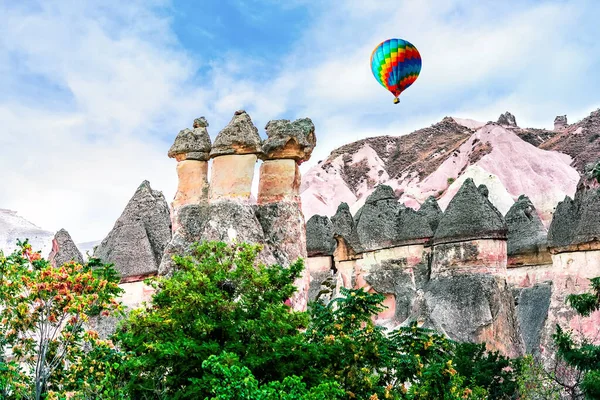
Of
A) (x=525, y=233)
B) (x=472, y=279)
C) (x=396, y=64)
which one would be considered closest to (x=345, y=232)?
(x=525, y=233)

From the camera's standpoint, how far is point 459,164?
44625 mm

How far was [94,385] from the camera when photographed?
277 inches

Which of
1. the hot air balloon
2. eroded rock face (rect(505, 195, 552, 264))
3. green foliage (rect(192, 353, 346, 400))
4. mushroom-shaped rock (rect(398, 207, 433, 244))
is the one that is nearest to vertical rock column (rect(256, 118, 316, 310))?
green foliage (rect(192, 353, 346, 400))

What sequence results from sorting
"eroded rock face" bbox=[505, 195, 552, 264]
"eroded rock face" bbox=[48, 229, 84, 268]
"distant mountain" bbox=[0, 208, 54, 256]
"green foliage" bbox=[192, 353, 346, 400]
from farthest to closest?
"distant mountain" bbox=[0, 208, 54, 256]
"eroded rock face" bbox=[505, 195, 552, 264]
"eroded rock face" bbox=[48, 229, 84, 268]
"green foliage" bbox=[192, 353, 346, 400]

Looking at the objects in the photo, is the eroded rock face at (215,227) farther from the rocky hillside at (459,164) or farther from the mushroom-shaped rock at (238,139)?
the rocky hillside at (459,164)

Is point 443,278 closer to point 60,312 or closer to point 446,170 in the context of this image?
point 60,312

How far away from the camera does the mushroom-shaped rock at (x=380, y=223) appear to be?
16.1 meters

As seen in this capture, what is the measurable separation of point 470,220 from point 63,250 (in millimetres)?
6371

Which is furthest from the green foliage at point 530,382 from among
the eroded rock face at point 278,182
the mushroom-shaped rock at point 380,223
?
the mushroom-shaped rock at point 380,223

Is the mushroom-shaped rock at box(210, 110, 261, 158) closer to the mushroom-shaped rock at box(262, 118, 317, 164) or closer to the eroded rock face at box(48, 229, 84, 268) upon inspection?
the mushroom-shaped rock at box(262, 118, 317, 164)

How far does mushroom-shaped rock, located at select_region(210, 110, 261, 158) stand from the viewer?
27.0 feet

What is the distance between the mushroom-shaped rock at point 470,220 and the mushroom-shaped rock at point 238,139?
18.4 feet

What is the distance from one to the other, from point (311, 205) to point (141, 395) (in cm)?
3844

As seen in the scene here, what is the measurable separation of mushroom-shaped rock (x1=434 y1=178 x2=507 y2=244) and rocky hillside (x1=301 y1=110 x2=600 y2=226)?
15410 mm
